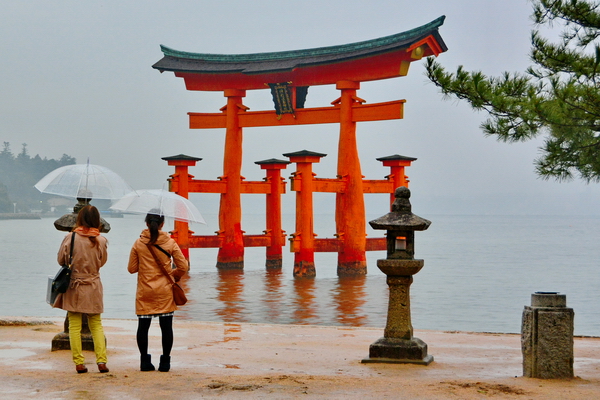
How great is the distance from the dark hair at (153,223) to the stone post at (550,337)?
3379 mm

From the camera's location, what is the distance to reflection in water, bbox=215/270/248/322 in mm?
15102

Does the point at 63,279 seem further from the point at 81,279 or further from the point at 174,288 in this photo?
the point at 174,288

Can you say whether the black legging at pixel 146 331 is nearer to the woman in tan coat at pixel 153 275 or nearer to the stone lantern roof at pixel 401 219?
the woman in tan coat at pixel 153 275

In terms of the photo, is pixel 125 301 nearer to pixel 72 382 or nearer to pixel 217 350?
pixel 217 350

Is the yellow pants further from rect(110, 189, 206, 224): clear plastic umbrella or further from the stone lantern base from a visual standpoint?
the stone lantern base

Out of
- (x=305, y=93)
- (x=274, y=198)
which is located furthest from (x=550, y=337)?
(x=274, y=198)

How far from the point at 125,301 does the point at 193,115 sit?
654 centimetres

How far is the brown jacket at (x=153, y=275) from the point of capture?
21.1ft

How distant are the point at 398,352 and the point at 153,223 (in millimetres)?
2752

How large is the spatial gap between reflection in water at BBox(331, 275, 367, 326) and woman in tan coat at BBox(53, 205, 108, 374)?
26.1 ft

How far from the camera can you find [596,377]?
6.71 metres

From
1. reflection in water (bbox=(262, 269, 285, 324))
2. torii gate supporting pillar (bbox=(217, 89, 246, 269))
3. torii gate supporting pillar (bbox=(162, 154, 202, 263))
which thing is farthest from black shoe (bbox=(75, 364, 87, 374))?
torii gate supporting pillar (bbox=(217, 89, 246, 269))

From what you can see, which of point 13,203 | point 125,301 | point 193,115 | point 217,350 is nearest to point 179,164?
point 193,115

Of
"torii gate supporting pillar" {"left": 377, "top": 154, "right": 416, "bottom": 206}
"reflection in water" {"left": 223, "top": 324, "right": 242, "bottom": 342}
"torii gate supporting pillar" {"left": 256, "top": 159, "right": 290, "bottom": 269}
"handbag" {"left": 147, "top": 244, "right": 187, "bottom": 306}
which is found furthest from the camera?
"torii gate supporting pillar" {"left": 256, "top": 159, "right": 290, "bottom": 269}
